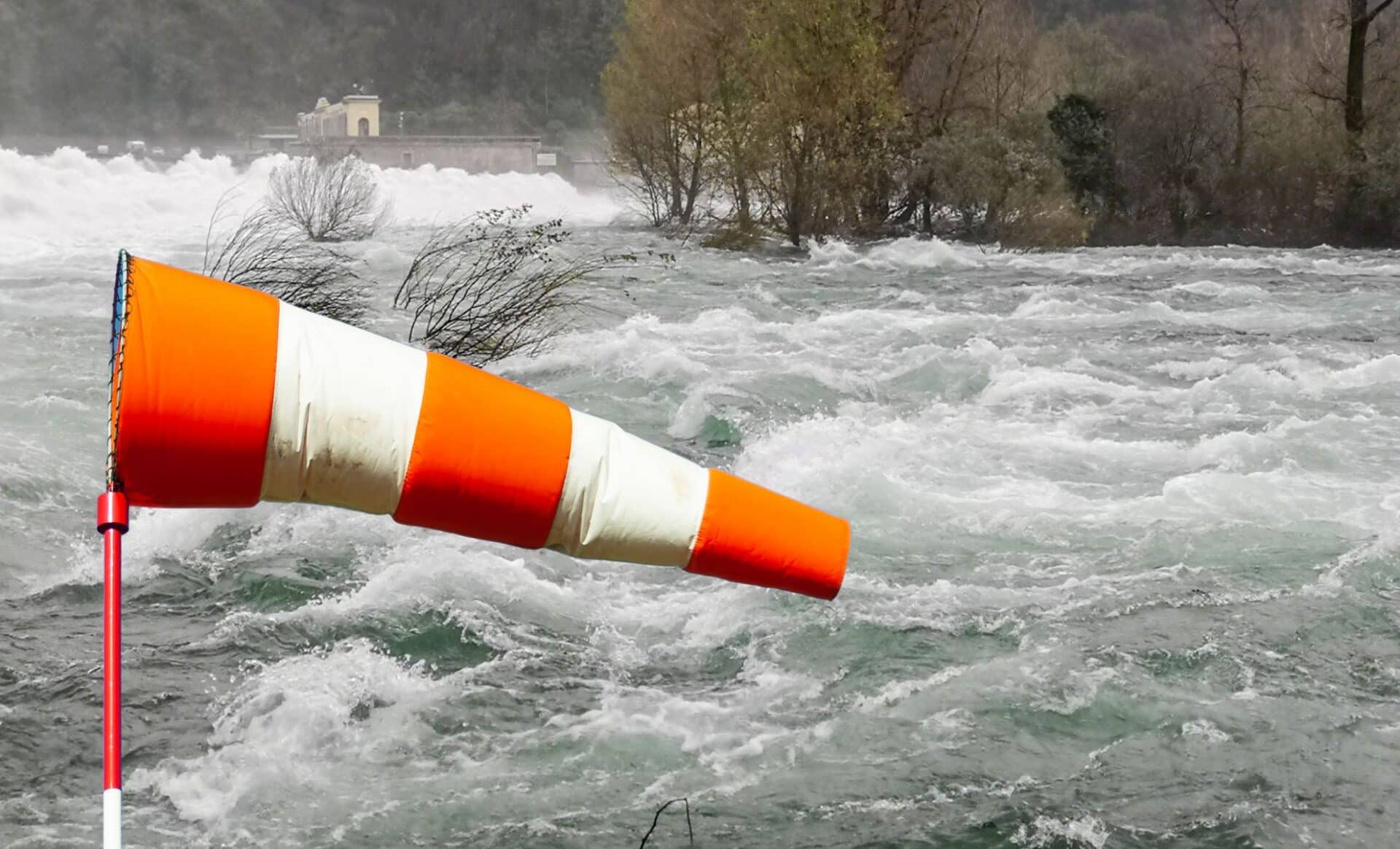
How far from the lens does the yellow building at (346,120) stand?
10006 cm

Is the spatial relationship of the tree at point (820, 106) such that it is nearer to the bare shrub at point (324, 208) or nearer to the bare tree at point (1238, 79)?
the bare tree at point (1238, 79)

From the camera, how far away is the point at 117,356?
2637 mm

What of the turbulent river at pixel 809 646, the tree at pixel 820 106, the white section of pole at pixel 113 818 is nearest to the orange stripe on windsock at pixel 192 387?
the white section of pole at pixel 113 818

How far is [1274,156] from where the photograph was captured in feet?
101

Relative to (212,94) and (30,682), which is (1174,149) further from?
(212,94)

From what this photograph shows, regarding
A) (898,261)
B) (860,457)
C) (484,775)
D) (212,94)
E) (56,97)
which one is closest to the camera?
(484,775)

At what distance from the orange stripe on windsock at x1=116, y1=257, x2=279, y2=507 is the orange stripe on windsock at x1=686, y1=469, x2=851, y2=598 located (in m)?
0.90

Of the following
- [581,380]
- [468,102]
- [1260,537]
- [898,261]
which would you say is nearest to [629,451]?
[1260,537]

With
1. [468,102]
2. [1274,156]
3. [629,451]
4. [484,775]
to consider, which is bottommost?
[484,775]

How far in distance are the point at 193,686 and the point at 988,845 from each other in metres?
3.28

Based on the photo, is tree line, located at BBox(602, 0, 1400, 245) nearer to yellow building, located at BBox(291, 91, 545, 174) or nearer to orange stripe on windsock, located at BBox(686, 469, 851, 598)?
orange stripe on windsock, located at BBox(686, 469, 851, 598)

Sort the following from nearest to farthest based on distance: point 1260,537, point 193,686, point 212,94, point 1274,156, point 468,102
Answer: point 193,686
point 1260,537
point 1274,156
point 212,94
point 468,102

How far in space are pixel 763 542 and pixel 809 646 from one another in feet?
12.7

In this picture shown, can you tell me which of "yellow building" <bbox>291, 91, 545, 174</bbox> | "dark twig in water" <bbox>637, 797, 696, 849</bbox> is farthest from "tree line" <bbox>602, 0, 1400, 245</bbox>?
"yellow building" <bbox>291, 91, 545, 174</bbox>
